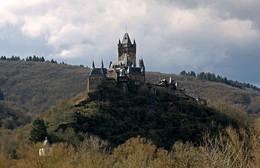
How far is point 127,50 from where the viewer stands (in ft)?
501

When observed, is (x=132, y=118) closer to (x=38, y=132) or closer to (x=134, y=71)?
(x=134, y=71)

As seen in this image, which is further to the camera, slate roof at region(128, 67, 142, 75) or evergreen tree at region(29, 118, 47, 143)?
slate roof at region(128, 67, 142, 75)

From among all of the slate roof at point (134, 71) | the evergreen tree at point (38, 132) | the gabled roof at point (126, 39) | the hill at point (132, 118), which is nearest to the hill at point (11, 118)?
the hill at point (132, 118)

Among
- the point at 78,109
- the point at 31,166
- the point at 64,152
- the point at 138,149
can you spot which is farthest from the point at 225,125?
the point at 31,166

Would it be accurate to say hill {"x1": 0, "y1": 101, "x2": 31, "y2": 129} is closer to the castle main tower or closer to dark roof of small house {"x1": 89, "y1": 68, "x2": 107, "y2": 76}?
the castle main tower

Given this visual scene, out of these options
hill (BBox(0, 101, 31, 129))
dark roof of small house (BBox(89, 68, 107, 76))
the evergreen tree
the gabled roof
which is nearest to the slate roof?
dark roof of small house (BBox(89, 68, 107, 76))

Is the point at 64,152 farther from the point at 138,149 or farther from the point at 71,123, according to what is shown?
the point at 71,123

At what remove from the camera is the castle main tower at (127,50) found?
152 meters

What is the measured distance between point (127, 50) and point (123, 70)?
1022 inches

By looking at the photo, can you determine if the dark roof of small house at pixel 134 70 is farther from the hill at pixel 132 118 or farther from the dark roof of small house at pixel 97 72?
the dark roof of small house at pixel 97 72

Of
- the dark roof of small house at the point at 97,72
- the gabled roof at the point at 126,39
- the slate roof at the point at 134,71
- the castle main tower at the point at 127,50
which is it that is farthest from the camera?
the gabled roof at the point at 126,39

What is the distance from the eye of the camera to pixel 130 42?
156 metres

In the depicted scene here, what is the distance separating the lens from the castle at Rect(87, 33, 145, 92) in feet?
405

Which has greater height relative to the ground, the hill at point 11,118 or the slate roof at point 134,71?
the slate roof at point 134,71
